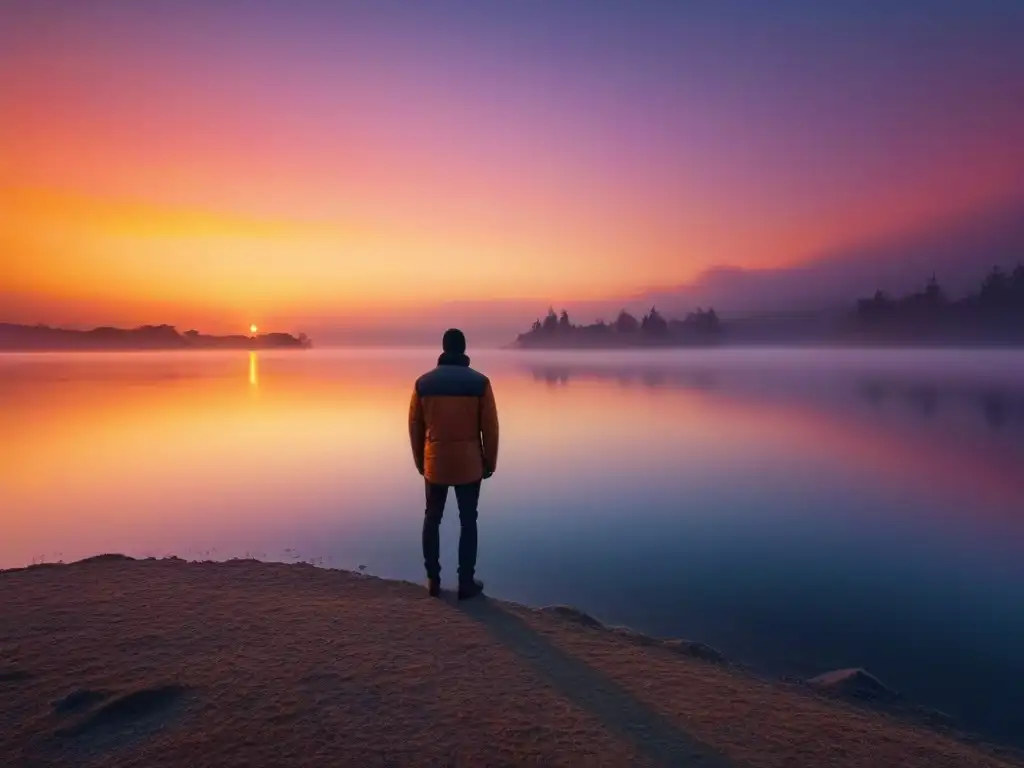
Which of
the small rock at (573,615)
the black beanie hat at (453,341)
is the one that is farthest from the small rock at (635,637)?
the black beanie hat at (453,341)

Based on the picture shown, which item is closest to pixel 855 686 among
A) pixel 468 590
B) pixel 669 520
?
pixel 468 590

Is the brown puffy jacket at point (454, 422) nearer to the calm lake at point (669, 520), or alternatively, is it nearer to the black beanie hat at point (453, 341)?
the black beanie hat at point (453, 341)

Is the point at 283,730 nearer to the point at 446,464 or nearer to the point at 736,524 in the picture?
the point at 446,464

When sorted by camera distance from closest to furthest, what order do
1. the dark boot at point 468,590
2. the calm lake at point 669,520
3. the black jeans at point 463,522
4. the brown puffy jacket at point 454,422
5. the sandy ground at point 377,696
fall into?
the sandy ground at point 377,696 → the brown puffy jacket at point 454,422 → the black jeans at point 463,522 → the dark boot at point 468,590 → the calm lake at point 669,520

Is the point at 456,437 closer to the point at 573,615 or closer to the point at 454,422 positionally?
the point at 454,422

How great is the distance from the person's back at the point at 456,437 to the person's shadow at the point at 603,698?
1184 mm

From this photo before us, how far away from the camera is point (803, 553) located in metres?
13.4

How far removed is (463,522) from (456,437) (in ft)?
4.08

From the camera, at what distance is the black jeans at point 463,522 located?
25.3 feet

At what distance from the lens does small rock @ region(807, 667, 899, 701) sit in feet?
23.3

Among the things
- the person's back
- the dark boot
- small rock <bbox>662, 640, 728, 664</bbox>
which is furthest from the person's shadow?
small rock <bbox>662, 640, 728, 664</bbox>

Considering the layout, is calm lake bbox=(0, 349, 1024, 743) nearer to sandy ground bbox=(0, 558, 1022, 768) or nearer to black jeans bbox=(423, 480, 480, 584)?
sandy ground bbox=(0, 558, 1022, 768)

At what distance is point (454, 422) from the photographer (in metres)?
7.55

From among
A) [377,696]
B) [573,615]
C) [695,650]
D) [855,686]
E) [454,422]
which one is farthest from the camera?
[573,615]
